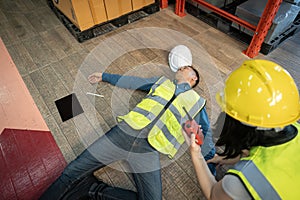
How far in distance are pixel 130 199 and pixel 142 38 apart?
6.19 ft

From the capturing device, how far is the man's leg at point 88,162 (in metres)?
1.26

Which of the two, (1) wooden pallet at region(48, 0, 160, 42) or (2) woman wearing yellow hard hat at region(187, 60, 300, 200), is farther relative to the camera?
(1) wooden pallet at region(48, 0, 160, 42)

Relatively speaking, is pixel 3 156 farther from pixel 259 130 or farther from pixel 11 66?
pixel 259 130

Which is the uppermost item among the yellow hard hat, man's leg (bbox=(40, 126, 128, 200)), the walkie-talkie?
the yellow hard hat

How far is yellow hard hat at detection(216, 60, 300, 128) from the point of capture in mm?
752

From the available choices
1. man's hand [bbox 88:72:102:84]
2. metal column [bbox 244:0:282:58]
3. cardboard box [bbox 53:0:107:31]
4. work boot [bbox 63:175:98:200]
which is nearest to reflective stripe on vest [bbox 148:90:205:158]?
work boot [bbox 63:175:98:200]

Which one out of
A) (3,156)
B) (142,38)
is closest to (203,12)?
(142,38)

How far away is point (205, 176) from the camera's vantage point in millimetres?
1000

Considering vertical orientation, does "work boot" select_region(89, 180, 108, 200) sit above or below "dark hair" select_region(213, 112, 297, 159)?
below

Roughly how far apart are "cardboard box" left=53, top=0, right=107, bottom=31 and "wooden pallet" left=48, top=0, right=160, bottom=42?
0.06 m

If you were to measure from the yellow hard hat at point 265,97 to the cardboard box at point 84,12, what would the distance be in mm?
2005

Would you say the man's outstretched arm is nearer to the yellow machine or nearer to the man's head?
the man's head

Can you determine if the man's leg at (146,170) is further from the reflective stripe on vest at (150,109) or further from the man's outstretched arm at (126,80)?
the man's outstretched arm at (126,80)

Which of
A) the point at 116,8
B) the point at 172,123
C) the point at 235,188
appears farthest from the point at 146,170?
the point at 116,8
